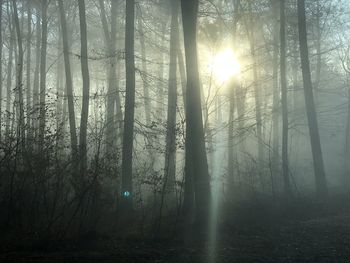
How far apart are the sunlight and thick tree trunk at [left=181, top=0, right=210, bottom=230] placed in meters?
4.00

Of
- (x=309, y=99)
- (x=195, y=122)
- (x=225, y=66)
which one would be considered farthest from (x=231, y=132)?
(x=195, y=122)

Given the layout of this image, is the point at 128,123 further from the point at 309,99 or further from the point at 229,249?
the point at 309,99

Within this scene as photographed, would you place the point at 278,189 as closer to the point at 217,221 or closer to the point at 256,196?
the point at 256,196

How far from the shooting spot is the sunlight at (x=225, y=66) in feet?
60.7

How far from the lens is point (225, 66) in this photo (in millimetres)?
19844

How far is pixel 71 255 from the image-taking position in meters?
8.84

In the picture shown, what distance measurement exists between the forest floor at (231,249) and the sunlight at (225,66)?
6.88 metres

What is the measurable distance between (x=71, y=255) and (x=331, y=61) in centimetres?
2862

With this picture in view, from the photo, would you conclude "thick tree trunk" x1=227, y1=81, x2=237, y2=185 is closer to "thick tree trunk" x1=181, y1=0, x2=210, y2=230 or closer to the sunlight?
the sunlight

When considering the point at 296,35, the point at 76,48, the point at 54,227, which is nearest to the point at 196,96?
the point at 54,227

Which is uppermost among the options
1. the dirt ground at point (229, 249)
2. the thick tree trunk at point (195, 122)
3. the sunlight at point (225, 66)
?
the sunlight at point (225, 66)

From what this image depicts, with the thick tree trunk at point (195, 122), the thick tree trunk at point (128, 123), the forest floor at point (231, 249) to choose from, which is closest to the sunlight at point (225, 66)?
the thick tree trunk at point (128, 123)

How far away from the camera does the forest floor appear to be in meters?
8.87

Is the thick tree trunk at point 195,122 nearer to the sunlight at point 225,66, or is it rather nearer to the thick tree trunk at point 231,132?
the sunlight at point 225,66
